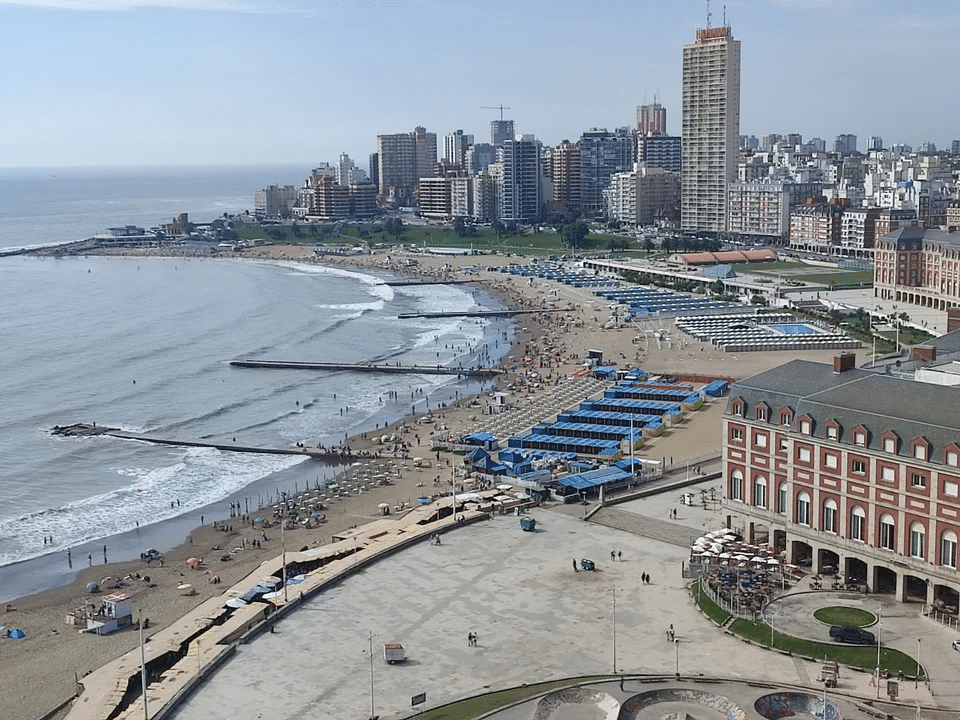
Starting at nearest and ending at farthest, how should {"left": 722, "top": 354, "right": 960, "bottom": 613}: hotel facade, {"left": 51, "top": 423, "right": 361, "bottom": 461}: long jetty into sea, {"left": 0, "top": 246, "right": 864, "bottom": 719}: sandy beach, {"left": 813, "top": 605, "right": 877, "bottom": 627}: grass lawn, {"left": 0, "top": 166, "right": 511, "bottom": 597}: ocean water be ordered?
1. {"left": 813, "top": 605, "right": 877, "bottom": 627}: grass lawn
2. {"left": 722, "top": 354, "right": 960, "bottom": 613}: hotel facade
3. {"left": 0, "top": 246, "right": 864, "bottom": 719}: sandy beach
4. {"left": 0, "top": 166, "right": 511, "bottom": 597}: ocean water
5. {"left": 51, "top": 423, "right": 361, "bottom": 461}: long jetty into sea

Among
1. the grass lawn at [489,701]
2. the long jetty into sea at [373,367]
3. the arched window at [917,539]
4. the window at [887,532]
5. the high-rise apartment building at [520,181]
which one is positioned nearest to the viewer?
the grass lawn at [489,701]

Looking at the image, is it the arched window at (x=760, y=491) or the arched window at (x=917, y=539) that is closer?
the arched window at (x=917, y=539)

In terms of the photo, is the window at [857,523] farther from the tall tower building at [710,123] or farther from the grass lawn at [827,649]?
the tall tower building at [710,123]

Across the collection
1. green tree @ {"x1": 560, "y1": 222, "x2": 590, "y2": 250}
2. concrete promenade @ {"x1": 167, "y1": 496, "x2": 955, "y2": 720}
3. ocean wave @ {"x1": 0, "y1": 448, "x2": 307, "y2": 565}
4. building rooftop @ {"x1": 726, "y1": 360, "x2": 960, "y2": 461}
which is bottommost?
ocean wave @ {"x1": 0, "y1": 448, "x2": 307, "y2": 565}

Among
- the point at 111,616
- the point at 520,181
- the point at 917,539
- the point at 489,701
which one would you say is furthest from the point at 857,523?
the point at 520,181

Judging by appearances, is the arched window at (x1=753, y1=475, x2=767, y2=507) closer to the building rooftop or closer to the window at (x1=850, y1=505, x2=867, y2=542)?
the building rooftop

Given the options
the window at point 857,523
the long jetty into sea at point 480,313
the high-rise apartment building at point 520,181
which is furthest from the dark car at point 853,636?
the high-rise apartment building at point 520,181

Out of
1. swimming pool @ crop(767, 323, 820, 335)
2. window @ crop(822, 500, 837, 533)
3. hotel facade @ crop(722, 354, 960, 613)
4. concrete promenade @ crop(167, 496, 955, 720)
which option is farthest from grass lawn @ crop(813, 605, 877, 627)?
swimming pool @ crop(767, 323, 820, 335)
